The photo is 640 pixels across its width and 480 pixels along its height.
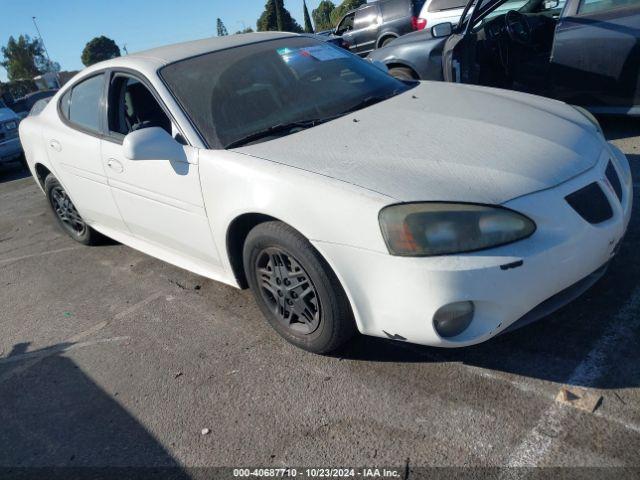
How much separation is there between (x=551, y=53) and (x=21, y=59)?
267 feet

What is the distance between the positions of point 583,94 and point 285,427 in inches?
173

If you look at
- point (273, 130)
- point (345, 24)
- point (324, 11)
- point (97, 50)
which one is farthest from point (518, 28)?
point (97, 50)

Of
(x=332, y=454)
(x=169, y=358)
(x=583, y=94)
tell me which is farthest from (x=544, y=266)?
(x=583, y=94)

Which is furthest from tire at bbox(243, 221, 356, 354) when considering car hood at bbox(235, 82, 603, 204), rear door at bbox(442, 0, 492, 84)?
rear door at bbox(442, 0, 492, 84)

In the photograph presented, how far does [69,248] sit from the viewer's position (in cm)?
499

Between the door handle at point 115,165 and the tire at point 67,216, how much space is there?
126cm

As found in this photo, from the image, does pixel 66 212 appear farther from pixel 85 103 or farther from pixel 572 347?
pixel 572 347

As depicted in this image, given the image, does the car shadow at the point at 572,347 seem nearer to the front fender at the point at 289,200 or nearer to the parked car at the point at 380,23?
the front fender at the point at 289,200

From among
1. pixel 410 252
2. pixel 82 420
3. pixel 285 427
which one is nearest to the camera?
pixel 410 252

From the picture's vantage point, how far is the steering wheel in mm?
5584

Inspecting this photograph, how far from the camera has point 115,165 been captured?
347cm

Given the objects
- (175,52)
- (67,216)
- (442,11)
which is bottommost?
(67,216)

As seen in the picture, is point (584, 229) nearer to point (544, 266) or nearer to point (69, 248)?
point (544, 266)

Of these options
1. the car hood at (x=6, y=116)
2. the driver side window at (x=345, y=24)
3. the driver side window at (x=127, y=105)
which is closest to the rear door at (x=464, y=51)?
the driver side window at (x=127, y=105)
